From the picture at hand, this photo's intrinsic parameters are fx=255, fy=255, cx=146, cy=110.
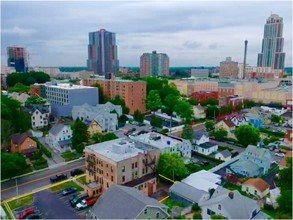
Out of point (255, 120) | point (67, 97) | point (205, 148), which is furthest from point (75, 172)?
point (255, 120)

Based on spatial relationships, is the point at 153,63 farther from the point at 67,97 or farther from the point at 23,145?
the point at 23,145

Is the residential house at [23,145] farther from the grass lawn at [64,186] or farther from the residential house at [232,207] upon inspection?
the residential house at [232,207]

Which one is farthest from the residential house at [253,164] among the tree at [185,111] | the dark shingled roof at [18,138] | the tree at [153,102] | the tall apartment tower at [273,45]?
the tall apartment tower at [273,45]

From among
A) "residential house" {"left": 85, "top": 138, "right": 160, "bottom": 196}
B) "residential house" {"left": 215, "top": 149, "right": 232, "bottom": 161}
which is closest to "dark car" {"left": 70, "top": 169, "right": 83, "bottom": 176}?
"residential house" {"left": 85, "top": 138, "right": 160, "bottom": 196}

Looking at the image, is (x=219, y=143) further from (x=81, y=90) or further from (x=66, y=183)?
(x=81, y=90)

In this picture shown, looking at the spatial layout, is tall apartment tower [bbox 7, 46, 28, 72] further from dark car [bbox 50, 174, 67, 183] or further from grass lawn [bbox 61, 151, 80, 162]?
dark car [bbox 50, 174, 67, 183]

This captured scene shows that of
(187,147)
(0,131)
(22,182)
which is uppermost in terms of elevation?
(0,131)

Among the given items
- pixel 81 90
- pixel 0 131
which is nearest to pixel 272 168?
pixel 0 131
